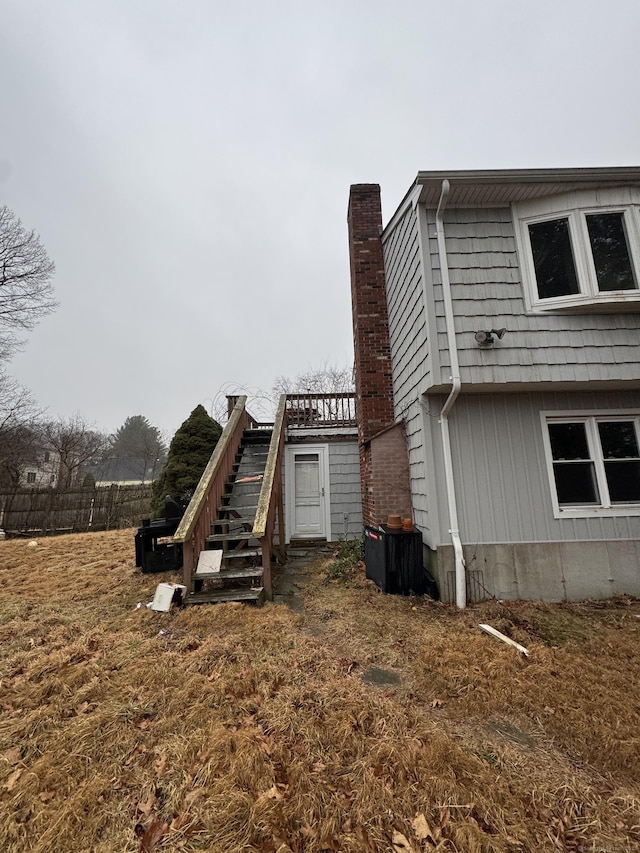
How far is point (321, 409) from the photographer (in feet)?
27.6

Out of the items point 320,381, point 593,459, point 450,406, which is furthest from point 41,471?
point 593,459

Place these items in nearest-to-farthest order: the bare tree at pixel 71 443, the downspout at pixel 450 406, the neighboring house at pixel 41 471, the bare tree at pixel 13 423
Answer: the downspout at pixel 450 406, the bare tree at pixel 13 423, the bare tree at pixel 71 443, the neighboring house at pixel 41 471

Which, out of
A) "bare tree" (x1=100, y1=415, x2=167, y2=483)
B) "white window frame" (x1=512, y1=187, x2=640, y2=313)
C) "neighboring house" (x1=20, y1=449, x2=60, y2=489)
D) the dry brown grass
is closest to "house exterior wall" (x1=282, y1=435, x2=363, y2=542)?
the dry brown grass

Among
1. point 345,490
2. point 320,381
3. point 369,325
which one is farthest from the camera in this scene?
point 320,381

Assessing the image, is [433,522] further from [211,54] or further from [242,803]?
[211,54]

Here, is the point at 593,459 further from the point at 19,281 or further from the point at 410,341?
the point at 19,281

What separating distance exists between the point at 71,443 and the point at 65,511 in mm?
9886

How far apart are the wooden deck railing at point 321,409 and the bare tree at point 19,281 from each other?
942 centimetres

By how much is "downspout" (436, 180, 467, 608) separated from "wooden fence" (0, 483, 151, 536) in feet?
39.4

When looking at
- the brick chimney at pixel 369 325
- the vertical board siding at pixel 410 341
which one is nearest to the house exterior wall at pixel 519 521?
the vertical board siding at pixel 410 341

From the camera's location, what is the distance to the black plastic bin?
438 cm

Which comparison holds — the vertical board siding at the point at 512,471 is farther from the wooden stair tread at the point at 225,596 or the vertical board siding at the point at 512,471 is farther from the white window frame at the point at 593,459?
the wooden stair tread at the point at 225,596

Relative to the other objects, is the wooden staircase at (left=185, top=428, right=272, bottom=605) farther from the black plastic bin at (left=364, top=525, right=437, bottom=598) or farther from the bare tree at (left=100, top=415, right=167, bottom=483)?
the bare tree at (left=100, top=415, right=167, bottom=483)

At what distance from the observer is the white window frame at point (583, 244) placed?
4.28 meters
